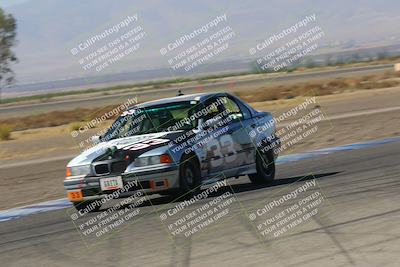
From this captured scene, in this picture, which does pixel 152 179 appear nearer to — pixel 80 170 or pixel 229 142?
pixel 80 170

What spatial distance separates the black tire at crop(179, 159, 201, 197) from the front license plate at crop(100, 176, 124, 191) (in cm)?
77

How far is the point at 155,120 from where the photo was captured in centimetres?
1117

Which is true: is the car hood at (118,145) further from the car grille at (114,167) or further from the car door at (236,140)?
the car door at (236,140)

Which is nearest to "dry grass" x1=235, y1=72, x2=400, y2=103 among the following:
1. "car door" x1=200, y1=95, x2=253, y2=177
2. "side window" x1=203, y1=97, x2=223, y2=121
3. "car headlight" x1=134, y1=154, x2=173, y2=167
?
"car door" x1=200, y1=95, x2=253, y2=177

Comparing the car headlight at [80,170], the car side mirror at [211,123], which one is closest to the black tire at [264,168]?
the car side mirror at [211,123]

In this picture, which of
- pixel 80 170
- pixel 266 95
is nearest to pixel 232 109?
pixel 80 170

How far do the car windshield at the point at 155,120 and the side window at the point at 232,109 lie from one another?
2.19 feet

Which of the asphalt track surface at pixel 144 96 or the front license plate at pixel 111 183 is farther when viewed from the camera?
the asphalt track surface at pixel 144 96

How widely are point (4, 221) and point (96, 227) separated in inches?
91.4

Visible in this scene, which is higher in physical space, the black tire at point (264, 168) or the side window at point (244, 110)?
the side window at point (244, 110)

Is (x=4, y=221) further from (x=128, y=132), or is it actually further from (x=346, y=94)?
(x=346, y=94)

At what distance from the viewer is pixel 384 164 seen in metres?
12.8

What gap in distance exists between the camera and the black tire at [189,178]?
10258mm

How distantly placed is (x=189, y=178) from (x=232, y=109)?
1.81 meters
